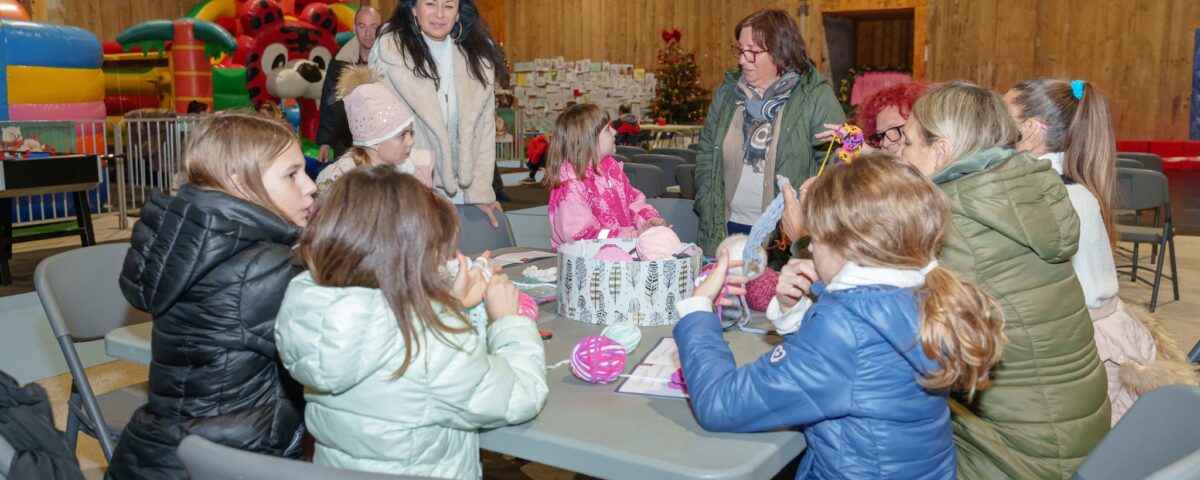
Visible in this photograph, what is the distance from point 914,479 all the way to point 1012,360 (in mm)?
465

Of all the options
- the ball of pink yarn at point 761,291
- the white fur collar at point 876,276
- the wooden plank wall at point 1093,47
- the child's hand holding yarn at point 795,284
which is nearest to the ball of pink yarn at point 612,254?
the ball of pink yarn at point 761,291

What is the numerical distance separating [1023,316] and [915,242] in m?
0.47

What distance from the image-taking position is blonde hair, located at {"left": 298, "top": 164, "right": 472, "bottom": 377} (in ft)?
4.67

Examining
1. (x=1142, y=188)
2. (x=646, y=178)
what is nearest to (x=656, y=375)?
(x=646, y=178)

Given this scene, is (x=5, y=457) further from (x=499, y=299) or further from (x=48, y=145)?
A: (x=48, y=145)

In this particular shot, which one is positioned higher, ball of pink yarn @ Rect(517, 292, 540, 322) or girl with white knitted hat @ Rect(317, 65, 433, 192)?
girl with white knitted hat @ Rect(317, 65, 433, 192)

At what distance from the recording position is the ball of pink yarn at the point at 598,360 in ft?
5.46

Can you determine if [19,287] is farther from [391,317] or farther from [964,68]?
[964,68]

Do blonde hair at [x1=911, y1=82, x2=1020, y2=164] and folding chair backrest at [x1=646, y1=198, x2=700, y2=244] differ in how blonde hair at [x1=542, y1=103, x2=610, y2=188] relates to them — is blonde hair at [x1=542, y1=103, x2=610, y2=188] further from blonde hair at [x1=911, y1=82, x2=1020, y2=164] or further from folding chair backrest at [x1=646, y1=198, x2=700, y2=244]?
blonde hair at [x1=911, y1=82, x2=1020, y2=164]

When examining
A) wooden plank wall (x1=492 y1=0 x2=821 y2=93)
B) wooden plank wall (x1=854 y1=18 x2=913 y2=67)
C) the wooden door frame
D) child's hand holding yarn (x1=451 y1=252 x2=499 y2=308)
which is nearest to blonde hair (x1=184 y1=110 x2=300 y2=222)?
child's hand holding yarn (x1=451 y1=252 x2=499 y2=308)

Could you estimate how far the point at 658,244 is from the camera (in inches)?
83.4

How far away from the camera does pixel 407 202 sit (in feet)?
4.75

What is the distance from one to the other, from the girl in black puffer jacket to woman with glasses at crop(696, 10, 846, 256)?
6.38 ft

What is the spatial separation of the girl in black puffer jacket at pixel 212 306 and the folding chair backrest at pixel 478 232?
4.44ft
